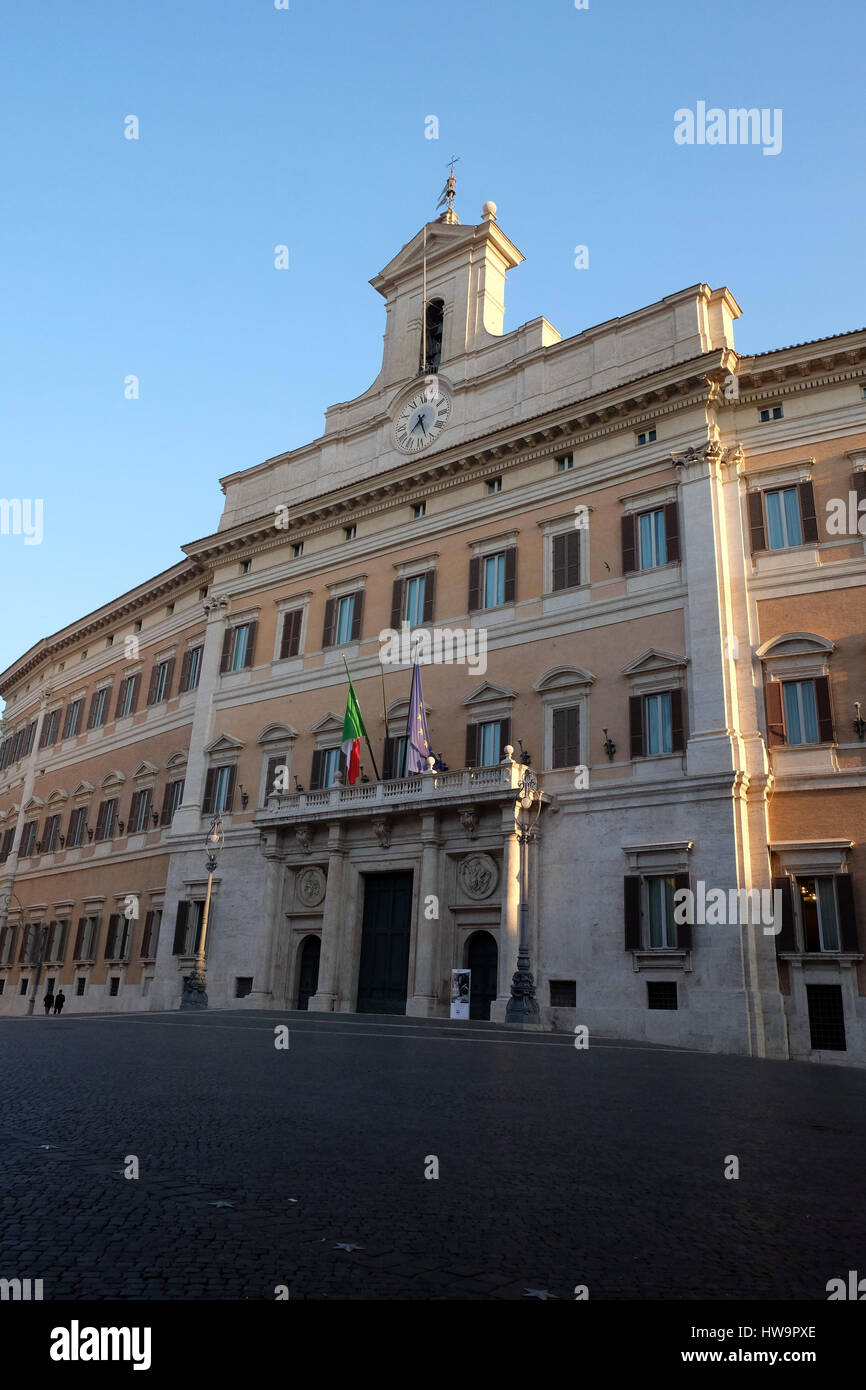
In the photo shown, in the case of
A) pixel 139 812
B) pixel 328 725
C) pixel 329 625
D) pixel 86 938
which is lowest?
pixel 86 938

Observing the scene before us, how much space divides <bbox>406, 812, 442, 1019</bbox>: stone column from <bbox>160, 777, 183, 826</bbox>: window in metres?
12.7

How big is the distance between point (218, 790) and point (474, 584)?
11.2 meters

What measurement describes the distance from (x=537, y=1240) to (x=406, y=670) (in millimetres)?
23915

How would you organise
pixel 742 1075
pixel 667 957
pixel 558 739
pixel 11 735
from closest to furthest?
pixel 742 1075 < pixel 667 957 < pixel 558 739 < pixel 11 735

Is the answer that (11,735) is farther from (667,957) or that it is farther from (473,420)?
(667,957)

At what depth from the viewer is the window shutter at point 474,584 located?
1062 inches

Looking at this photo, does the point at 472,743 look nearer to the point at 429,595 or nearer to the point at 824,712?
the point at 429,595

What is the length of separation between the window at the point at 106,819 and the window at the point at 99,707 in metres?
4.37

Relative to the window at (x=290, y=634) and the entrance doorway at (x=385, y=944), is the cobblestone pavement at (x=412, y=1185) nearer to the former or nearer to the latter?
the entrance doorway at (x=385, y=944)

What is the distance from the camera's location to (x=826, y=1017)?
19047 mm

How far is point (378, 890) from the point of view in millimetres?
26094

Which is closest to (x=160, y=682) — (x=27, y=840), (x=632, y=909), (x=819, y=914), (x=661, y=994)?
(x=27, y=840)

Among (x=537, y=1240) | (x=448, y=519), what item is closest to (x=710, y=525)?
(x=448, y=519)

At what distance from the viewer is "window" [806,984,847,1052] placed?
62.0 feet
